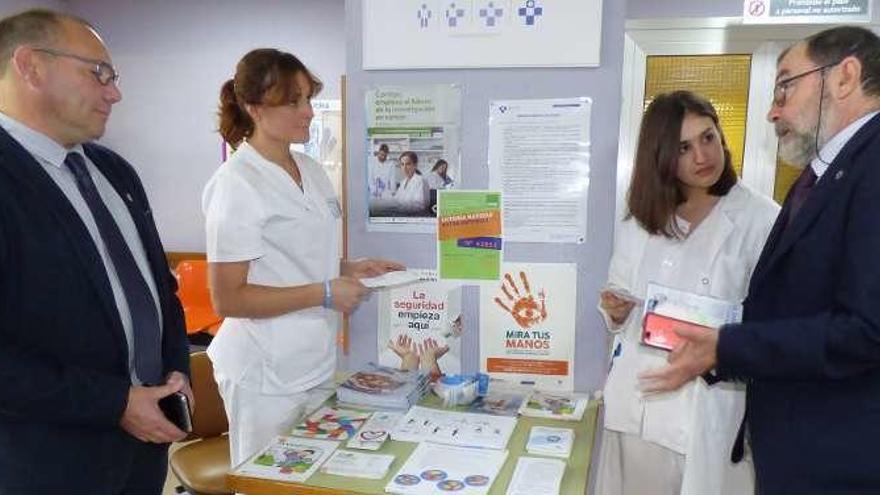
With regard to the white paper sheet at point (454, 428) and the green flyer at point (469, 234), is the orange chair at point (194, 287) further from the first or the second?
the white paper sheet at point (454, 428)

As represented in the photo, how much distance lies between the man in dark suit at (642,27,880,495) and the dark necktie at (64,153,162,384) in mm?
1084

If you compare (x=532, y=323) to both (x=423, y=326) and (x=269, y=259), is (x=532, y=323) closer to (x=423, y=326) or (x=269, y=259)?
(x=423, y=326)

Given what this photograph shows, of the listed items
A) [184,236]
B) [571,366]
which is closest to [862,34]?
[571,366]

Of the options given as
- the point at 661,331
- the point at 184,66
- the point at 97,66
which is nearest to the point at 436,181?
the point at 661,331

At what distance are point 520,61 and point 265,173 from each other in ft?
2.56

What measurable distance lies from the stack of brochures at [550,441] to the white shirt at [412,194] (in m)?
0.73

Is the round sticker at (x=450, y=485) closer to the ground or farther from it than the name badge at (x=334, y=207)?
closer to the ground

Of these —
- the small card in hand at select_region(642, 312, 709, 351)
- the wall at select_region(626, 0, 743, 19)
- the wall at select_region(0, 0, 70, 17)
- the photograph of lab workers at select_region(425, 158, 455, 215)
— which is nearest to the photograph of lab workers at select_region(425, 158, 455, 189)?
the photograph of lab workers at select_region(425, 158, 455, 215)

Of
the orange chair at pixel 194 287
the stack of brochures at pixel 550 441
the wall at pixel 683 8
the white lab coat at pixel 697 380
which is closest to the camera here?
the stack of brochures at pixel 550 441

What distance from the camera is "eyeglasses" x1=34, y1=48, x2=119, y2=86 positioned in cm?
130

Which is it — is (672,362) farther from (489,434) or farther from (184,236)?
(184,236)

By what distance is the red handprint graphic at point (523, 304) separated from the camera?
1919 millimetres

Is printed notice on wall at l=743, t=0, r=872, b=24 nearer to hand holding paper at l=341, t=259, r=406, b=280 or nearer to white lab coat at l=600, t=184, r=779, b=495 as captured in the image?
white lab coat at l=600, t=184, r=779, b=495

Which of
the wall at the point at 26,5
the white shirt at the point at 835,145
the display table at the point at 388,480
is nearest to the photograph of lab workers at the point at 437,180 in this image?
the display table at the point at 388,480
